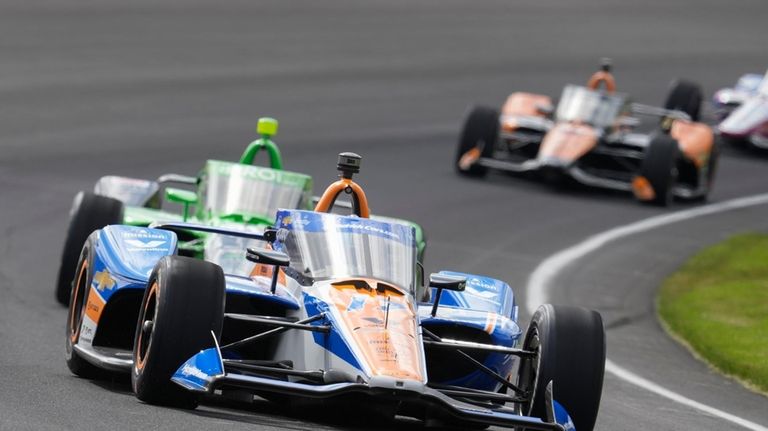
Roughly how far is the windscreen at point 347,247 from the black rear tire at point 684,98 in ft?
63.0

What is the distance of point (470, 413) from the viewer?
31.2 ft

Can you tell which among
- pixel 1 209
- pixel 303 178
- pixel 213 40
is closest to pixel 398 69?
pixel 213 40

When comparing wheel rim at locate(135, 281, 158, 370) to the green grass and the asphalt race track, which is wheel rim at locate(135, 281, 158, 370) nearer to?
the asphalt race track

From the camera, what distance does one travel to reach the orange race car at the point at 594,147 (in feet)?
78.5

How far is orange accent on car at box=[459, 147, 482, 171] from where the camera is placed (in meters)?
24.8

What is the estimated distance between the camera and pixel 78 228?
14.4m

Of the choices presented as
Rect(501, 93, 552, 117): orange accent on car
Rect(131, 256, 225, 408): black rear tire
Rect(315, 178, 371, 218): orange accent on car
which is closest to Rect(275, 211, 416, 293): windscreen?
Rect(315, 178, 371, 218): orange accent on car

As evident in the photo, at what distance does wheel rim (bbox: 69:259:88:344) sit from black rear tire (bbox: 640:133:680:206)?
13408 millimetres

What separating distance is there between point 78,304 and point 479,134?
13.6m

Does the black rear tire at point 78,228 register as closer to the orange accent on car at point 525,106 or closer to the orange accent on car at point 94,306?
the orange accent on car at point 94,306

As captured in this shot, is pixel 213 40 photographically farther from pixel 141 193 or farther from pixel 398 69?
pixel 141 193

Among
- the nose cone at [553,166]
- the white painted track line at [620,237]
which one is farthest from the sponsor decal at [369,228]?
the nose cone at [553,166]

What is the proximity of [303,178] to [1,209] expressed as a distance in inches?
213

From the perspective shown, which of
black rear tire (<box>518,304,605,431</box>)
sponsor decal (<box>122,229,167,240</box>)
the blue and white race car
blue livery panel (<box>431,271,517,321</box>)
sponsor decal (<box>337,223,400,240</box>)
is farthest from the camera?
blue livery panel (<box>431,271,517,321</box>)
